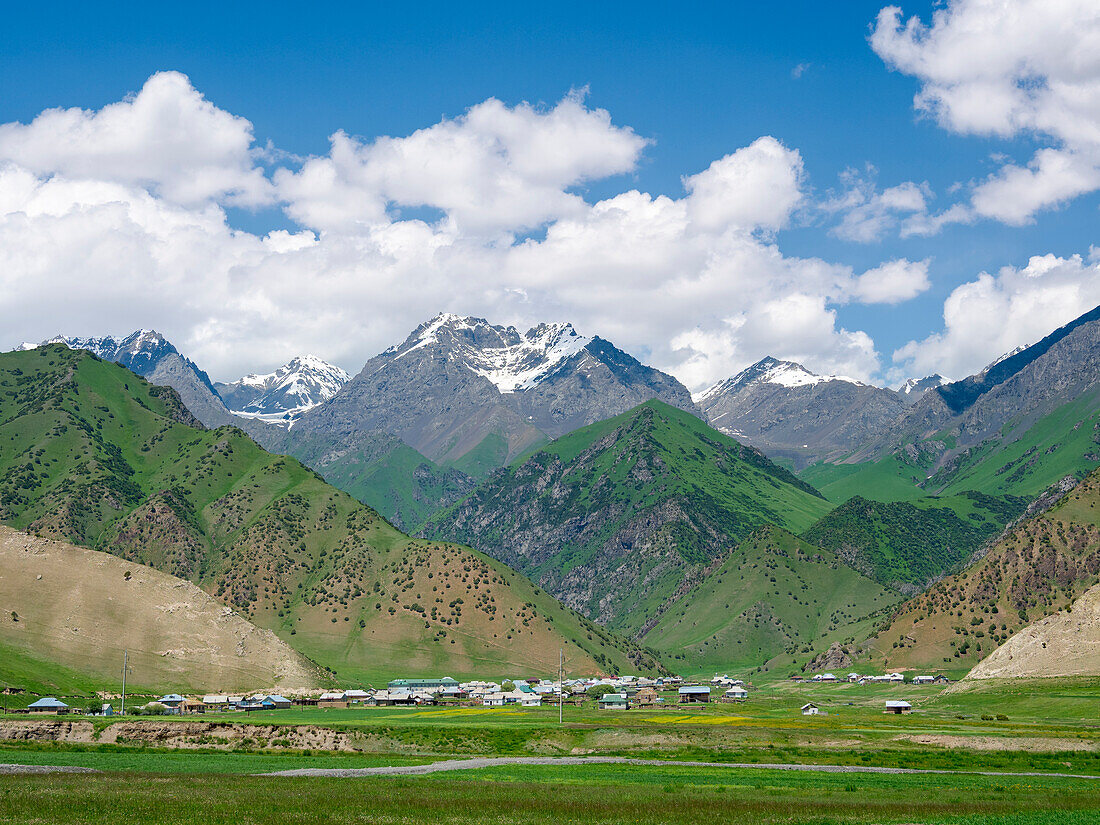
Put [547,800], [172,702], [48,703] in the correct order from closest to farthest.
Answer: [547,800], [48,703], [172,702]

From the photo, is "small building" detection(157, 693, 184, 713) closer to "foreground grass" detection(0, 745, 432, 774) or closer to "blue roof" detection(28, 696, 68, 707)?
"blue roof" detection(28, 696, 68, 707)

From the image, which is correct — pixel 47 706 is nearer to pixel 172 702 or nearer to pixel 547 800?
pixel 172 702

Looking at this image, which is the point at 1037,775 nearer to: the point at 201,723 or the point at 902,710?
the point at 201,723

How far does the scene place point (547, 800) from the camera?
66.3 meters

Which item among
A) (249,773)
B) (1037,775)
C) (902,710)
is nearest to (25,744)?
(249,773)

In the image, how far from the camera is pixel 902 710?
180 metres

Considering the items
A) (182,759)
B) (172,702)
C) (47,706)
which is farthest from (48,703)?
(182,759)

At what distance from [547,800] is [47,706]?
11249 cm

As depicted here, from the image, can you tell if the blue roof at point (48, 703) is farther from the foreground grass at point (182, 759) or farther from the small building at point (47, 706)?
the foreground grass at point (182, 759)

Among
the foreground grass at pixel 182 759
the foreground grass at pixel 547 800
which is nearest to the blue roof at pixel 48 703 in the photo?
the foreground grass at pixel 182 759

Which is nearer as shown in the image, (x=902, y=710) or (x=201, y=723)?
(x=201, y=723)

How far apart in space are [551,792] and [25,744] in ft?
210

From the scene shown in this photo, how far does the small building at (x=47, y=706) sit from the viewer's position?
14725 centimetres

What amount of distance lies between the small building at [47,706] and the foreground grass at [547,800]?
84.5m
